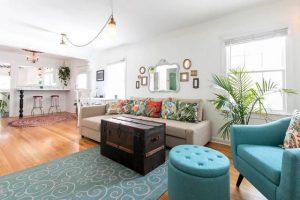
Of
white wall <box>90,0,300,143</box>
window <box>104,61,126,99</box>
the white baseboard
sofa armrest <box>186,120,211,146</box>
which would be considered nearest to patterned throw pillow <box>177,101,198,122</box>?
sofa armrest <box>186,120,211,146</box>

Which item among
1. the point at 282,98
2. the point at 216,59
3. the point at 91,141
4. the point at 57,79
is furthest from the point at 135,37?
the point at 57,79

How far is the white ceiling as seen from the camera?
2.53 meters

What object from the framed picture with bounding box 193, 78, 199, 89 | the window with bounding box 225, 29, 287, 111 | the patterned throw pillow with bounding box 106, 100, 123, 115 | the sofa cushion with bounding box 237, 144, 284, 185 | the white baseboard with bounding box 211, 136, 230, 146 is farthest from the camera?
the patterned throw pillow with bounding box 106, 100, 123, 115

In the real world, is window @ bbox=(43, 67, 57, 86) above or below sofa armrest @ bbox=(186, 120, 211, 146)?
above

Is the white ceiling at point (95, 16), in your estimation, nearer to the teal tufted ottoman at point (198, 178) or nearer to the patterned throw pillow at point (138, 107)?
the patterned throw pillow at point (138, 107)

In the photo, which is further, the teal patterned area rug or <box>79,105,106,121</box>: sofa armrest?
<box>79,105,106,121</box>: sofa armrest

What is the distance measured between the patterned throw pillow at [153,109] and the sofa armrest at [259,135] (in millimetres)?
1798

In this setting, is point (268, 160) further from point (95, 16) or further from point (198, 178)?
point (95, 16)

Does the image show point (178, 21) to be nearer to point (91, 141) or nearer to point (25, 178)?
point (91, 141)

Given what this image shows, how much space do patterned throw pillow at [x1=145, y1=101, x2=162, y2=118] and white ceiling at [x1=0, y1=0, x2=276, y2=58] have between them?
5.55 ft

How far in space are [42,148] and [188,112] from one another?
2689 millimetres

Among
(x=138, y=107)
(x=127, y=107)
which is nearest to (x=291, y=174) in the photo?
(x=138, y=107)

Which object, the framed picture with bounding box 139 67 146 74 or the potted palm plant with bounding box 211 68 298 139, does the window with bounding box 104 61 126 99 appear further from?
the potted palm plant with bounding box 211 68 298 139

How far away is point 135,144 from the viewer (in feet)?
6.54
